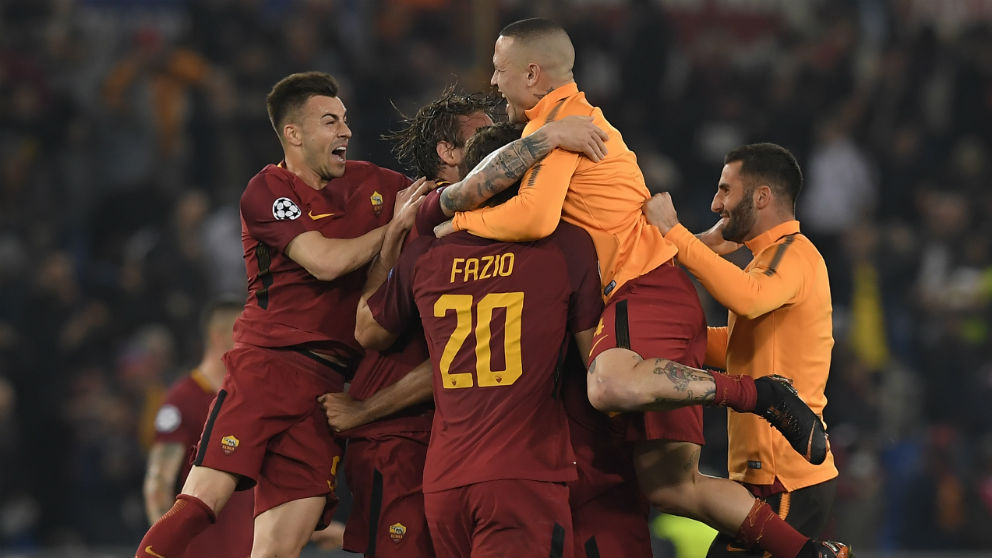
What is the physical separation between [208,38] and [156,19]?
2.25ft

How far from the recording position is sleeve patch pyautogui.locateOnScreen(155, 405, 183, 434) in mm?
7000

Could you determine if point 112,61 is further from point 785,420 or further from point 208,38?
point 785,420

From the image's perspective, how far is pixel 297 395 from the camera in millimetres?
5461

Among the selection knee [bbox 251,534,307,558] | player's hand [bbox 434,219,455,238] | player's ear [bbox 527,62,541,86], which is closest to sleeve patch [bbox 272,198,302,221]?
player's hand [bbox 434,219,455,238]

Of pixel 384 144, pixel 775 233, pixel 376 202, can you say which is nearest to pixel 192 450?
pixel 376 202

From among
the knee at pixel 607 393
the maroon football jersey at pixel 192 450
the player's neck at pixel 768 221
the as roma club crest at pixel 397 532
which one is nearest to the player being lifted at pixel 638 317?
the knee at pixel 607 393

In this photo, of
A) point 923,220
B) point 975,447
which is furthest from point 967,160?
point 975,447

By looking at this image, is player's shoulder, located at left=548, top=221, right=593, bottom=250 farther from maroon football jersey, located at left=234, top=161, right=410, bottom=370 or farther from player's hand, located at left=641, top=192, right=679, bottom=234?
maroon football jersey, located at left=234, top=161, right=410, bottom=370

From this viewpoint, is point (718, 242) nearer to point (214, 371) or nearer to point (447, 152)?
point (447, 152)

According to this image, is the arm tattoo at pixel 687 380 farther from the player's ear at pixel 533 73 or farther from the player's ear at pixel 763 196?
the player's ear at pixel 533 73

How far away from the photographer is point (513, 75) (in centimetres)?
524

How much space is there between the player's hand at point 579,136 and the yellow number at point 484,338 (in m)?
0.60

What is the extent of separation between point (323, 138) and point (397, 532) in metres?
1.69

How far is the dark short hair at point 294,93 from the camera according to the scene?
5.74 meters
